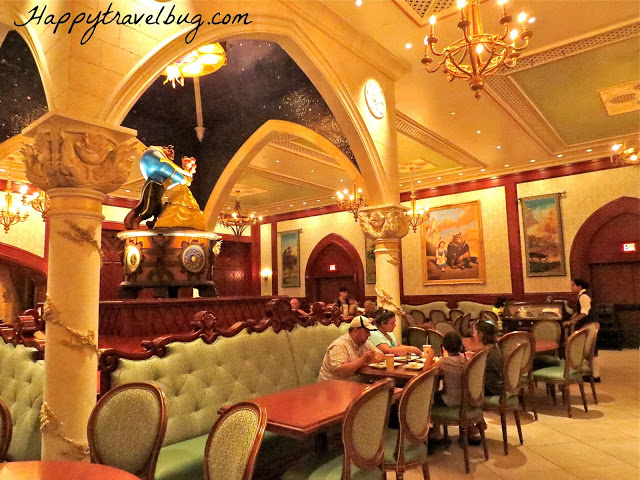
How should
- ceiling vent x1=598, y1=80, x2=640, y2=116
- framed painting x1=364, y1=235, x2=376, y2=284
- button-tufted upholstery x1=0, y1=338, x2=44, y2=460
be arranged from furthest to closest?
framed painting x1=364, y1=235, x2=376, y2=284
ceiling vent x1=598, y1=80, x2=640, y2=116
button-tufted upholstery x1=0, y1=338, x2=44, y2=460

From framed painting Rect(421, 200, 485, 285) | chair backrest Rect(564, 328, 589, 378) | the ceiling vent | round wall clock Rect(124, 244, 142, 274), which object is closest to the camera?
round wall clock Rect(124, 244, 142, 274)

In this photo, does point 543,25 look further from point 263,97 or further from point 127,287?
point 127,287

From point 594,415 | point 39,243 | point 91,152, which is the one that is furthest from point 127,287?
point 39,243

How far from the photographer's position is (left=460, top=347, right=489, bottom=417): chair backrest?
12.5ft

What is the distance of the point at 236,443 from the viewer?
194cm

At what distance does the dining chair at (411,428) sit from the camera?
2760mm

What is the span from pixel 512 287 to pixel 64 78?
11.3 m

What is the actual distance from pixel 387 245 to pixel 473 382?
2.81 meters

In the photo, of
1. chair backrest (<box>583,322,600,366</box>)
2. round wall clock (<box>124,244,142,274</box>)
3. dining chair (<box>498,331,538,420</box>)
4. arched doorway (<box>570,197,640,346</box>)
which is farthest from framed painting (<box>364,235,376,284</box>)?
round wall clock (<box>124,244,142,274</box>)

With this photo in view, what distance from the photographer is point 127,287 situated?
500 centimetres

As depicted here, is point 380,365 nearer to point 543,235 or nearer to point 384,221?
point 384,221

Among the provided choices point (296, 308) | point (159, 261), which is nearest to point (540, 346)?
point (296, 308)

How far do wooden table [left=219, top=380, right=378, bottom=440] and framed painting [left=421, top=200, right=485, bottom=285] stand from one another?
31.7 ft

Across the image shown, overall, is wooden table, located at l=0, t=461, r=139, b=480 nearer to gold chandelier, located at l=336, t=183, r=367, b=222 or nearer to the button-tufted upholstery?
the button-tufted upholstery
